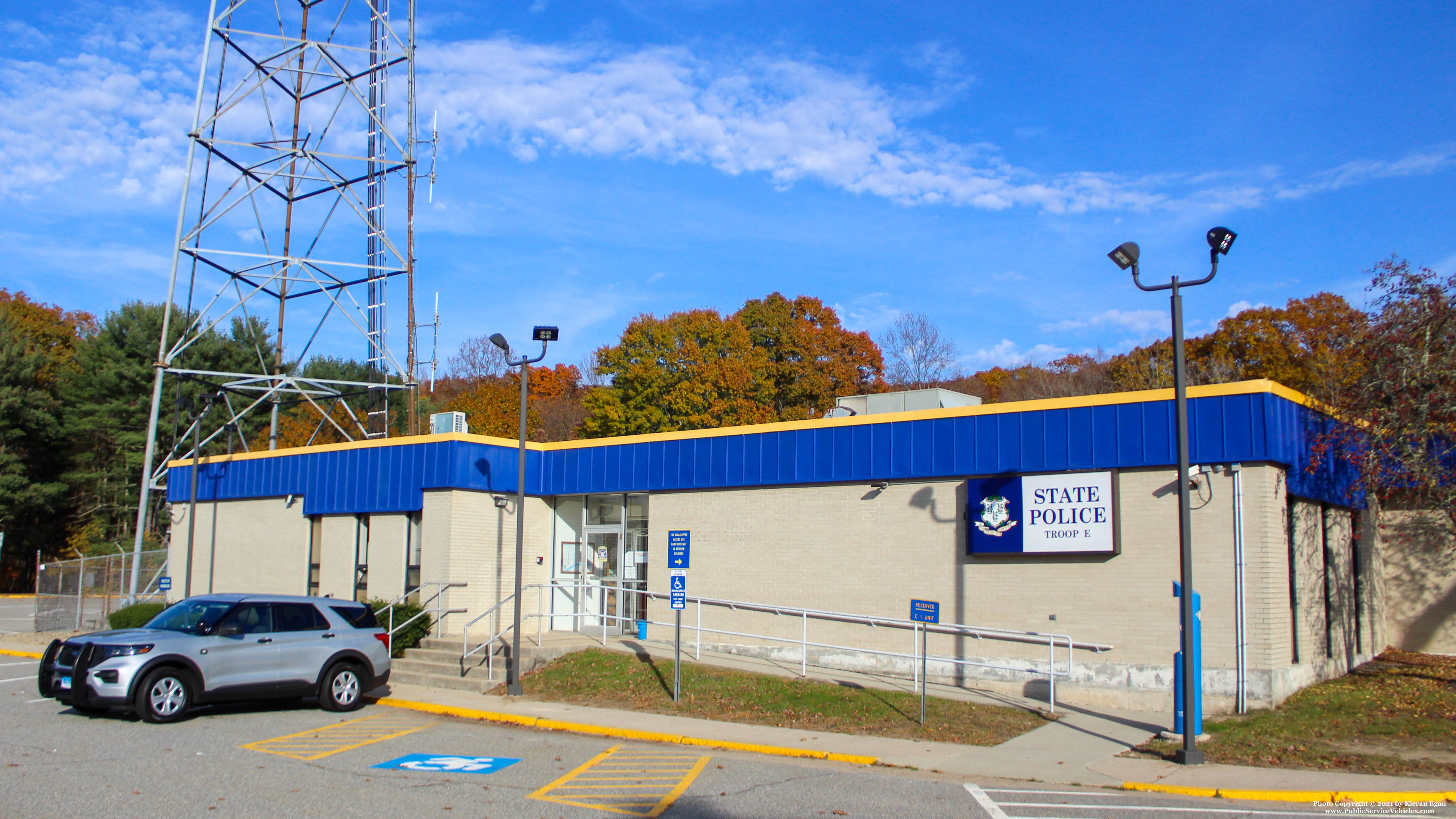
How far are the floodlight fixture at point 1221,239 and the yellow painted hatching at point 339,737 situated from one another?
1179cm

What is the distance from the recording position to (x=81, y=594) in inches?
1044

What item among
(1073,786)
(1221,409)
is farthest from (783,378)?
(1073,786)

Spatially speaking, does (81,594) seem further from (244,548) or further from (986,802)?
(986,802)

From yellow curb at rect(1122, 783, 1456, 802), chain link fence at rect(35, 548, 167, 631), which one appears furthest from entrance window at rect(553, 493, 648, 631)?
yellow curb at rect(1122, 783, 1456, 802)

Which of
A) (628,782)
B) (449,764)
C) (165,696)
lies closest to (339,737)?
(165,696)

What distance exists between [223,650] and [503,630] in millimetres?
7360

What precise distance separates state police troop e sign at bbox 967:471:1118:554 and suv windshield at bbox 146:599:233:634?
11.6 meters

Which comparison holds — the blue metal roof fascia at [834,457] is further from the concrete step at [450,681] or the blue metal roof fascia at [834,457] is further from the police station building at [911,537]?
the concrete step at [450,681]

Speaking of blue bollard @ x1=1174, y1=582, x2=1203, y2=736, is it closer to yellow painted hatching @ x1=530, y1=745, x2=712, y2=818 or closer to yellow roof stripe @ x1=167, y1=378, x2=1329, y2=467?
yellow roof stripe @ x1=167, y1=378, x2=1329, y2=467

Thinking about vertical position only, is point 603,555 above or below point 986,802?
above

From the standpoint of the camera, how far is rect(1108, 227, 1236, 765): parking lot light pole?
36.3 ft

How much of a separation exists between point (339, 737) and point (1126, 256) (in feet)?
38.1

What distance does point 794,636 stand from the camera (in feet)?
61.0

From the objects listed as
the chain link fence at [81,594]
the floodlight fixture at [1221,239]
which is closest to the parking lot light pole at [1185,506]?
the floodlight fixture at [1221,239]
